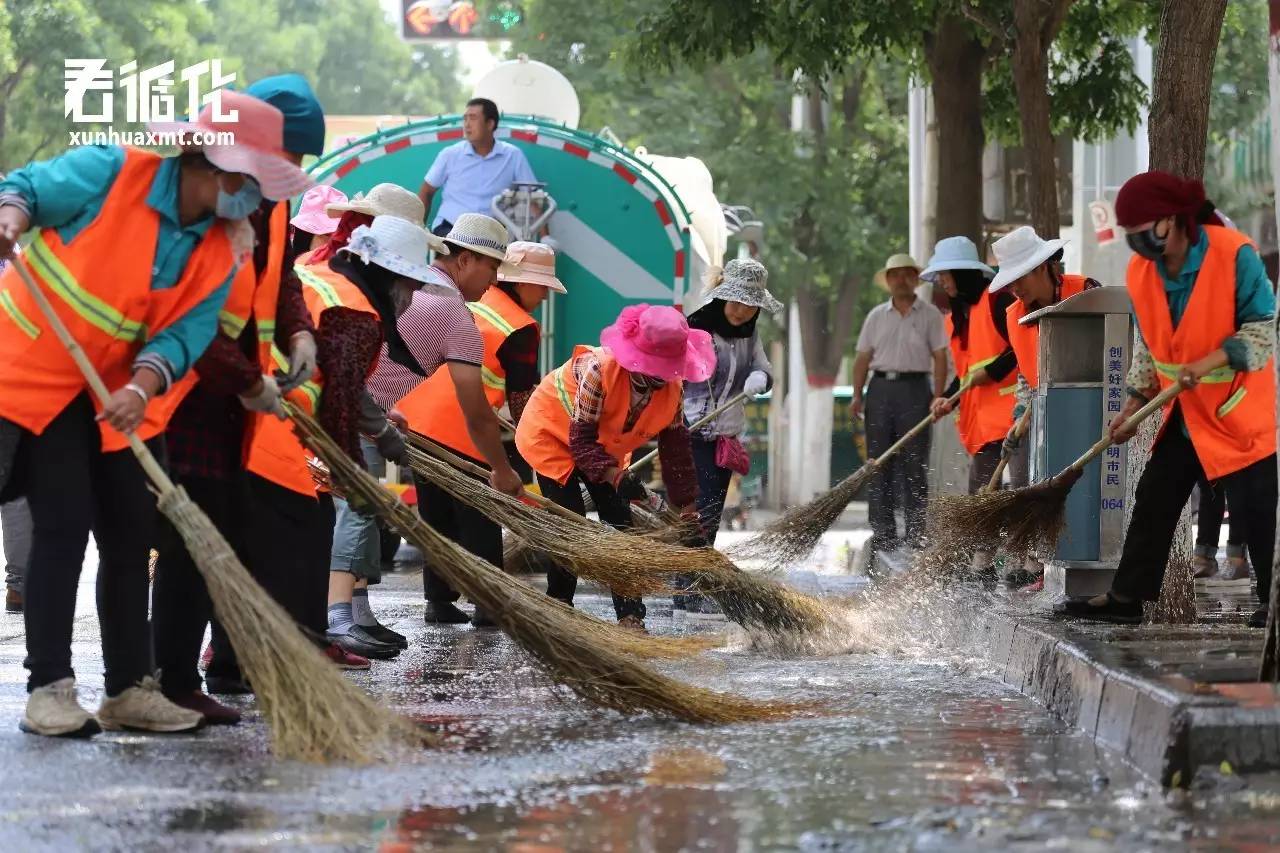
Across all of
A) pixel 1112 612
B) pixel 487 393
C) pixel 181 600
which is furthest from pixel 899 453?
pixel 181 600

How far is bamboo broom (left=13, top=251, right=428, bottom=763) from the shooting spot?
15.6 feet

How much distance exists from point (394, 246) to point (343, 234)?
518 millimetres

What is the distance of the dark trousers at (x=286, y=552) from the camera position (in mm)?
6035

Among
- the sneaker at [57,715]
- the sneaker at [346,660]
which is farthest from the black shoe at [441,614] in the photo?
the sneaker at [57,715]

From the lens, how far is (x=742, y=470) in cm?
1023

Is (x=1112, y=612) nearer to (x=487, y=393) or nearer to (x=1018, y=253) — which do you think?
(x=1018, y=253)

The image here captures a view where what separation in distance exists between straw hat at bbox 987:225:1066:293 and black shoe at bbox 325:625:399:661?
2853 mm

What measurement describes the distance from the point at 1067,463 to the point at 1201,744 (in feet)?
11.4

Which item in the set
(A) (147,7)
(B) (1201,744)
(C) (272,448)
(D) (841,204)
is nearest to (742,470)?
(C) (272,448)

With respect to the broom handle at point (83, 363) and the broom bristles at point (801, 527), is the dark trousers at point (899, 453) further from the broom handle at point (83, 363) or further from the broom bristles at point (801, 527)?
the broom handle at point (83, 363)

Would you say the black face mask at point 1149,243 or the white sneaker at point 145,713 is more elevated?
the black face mask at point 1149,243

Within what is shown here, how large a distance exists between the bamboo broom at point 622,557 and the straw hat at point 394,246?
35.9 inches

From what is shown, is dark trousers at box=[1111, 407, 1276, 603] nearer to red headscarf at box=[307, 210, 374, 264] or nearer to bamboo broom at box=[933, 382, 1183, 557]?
bamboo broom at box=[933, 382, 1183, 557]

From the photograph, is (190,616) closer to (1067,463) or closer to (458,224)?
(458,224)
